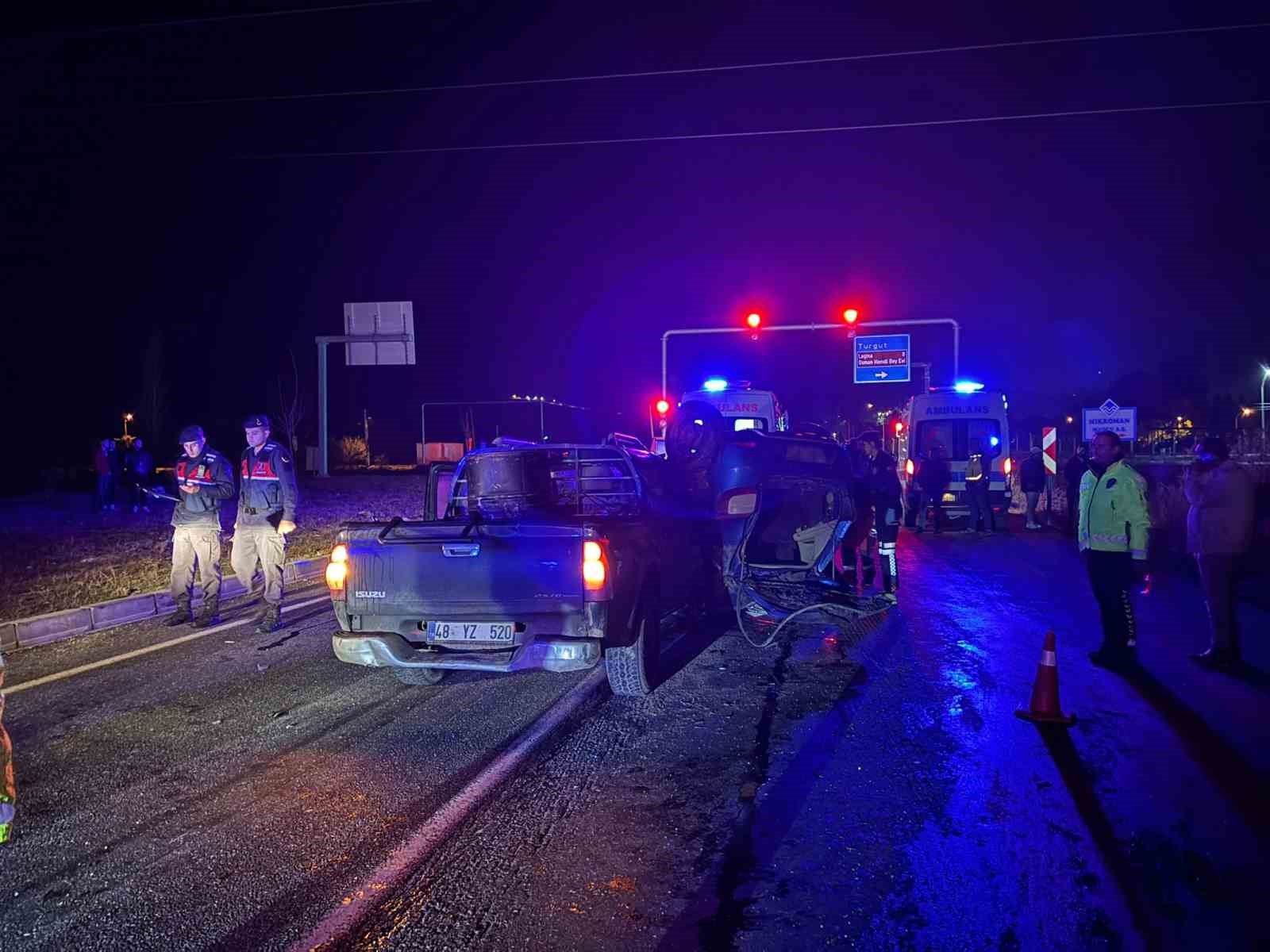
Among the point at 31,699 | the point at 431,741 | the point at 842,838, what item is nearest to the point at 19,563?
the point at 31,699

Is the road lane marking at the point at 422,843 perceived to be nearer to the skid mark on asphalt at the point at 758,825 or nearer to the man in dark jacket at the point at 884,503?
the skid mark on asphalt at the point at 758,825

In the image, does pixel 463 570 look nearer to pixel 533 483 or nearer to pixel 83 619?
pixel 533 483

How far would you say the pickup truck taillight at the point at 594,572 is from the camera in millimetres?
5367

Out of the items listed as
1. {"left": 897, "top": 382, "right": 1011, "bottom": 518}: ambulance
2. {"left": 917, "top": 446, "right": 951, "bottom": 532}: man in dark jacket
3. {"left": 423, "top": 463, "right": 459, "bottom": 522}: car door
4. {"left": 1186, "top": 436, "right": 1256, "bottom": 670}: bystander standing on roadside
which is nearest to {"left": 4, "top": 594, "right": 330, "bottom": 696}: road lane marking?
{"left": 423, "top": 463, "right": 459, "bottom": 522}: car door

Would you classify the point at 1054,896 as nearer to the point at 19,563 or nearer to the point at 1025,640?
the point at 1025,640

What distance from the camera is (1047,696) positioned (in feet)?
18.4

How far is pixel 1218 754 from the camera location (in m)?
5.04

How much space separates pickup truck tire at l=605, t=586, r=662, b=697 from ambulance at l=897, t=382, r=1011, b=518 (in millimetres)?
12047

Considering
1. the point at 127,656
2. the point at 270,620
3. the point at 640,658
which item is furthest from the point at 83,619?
the point at 640,658

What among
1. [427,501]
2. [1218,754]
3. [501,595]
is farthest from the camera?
[427,501]

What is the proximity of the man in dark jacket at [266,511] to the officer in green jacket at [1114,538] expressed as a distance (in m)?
6.93

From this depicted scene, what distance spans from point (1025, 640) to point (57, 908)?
7321 millimetres

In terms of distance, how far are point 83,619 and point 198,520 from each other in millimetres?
1687

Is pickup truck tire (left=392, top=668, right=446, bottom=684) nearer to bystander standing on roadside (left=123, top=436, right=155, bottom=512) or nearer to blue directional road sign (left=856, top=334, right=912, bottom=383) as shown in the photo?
bystander standing on roadside (left=123, top=436, right=155, bottom=512)
